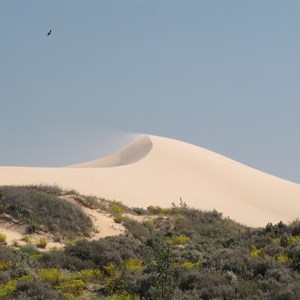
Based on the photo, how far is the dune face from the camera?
31266mm

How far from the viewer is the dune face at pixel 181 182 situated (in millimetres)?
31266

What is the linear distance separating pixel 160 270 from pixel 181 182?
28.1 metres

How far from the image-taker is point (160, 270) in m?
8.98

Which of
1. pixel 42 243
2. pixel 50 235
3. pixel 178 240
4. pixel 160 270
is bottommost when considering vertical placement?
pixel 42 243

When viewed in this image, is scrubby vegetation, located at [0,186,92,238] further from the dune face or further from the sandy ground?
the dune face

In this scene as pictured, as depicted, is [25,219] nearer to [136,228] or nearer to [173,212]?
[136,228]

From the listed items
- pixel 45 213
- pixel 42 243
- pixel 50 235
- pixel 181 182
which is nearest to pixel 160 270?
pixel 42 243

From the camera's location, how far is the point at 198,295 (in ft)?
33.7

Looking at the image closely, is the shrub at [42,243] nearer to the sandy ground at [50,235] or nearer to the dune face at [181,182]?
the sandy ground at [50,235]

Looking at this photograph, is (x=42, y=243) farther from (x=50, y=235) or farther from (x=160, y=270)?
(x=160, y=270)

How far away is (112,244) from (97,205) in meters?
7.06

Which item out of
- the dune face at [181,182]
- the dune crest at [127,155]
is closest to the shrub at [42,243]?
the dune face at [181,182]

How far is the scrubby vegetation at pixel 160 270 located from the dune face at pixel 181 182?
493 inches

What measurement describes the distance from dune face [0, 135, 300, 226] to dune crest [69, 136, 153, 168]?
183 millimetres
